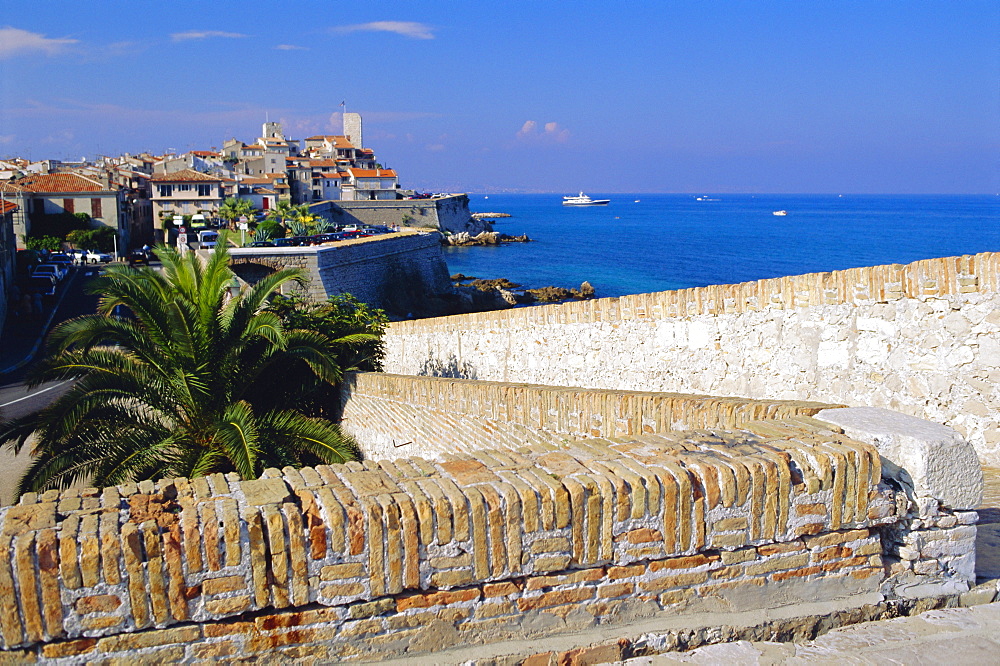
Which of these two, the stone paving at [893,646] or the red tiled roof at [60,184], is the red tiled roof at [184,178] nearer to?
the red tiled roof at [60,184]

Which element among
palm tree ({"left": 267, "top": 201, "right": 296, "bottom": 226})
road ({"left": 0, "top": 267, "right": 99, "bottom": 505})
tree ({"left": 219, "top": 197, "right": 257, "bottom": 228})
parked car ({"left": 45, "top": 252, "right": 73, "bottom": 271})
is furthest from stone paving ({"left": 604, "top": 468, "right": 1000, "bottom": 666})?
tree ({"left": 219, "top": 197, "right": 257, "bottom": 228})

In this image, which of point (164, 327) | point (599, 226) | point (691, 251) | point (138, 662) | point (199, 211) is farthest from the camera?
point (599, 226)

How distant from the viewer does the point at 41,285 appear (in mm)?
35562

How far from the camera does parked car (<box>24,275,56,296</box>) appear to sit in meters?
35.1

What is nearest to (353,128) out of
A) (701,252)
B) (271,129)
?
(271,129)

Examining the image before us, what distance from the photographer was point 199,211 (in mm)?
66938

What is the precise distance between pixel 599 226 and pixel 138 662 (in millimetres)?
139601

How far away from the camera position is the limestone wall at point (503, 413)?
4984mm

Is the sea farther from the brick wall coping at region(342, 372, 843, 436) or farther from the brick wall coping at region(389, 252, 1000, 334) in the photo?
the brick wall coping at region(342, 372, 843, 436)

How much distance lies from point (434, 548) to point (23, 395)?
853 inches

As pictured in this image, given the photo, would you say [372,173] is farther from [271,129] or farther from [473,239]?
[271,129]

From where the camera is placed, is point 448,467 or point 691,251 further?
point 691,251

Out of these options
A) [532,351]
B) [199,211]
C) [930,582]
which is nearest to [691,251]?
[199,211]

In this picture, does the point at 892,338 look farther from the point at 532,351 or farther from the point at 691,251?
the point at 691,251
